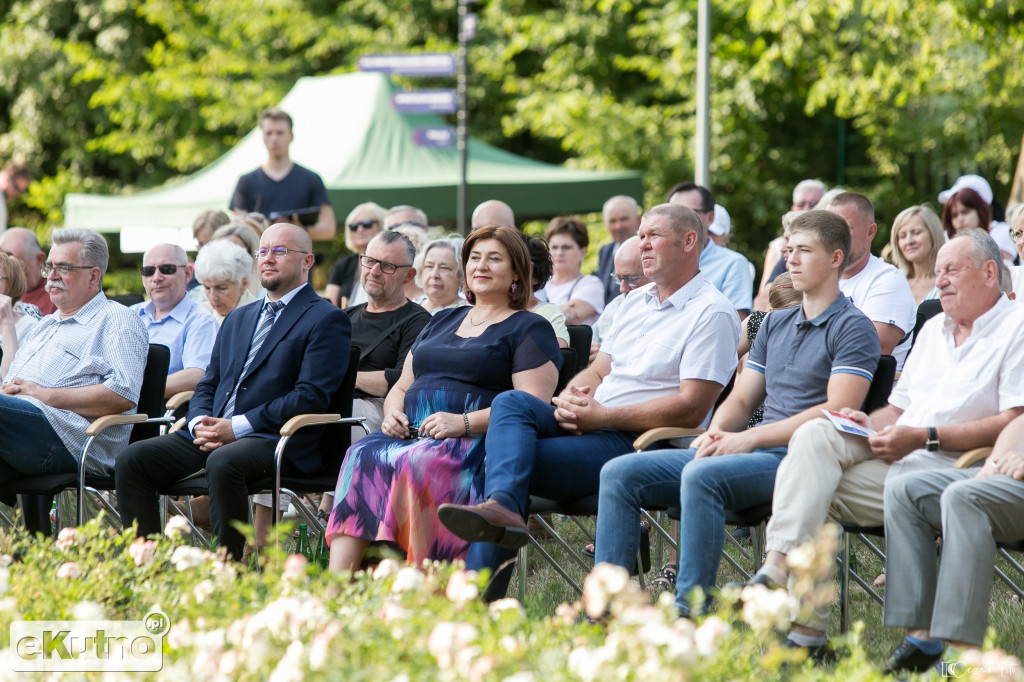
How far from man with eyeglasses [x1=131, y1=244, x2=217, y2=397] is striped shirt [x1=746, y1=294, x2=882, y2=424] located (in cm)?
288

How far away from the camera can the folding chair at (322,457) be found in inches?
193

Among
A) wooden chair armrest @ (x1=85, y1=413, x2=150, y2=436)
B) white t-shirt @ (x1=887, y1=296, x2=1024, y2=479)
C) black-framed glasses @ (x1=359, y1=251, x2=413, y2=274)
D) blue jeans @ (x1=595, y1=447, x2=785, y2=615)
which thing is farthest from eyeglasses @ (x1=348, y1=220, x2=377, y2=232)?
white t-shirt @ (x1=887, y1=296, x2=1024, y2=479)

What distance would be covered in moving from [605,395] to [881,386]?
1076 mm

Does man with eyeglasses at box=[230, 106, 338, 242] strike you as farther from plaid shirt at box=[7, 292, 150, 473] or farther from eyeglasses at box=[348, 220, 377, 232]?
plaid shirt at box=[7, 292, 150, 473]

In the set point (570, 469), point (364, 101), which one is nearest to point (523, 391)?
point (570, 469)

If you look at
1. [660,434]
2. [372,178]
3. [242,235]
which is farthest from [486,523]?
[372,178]

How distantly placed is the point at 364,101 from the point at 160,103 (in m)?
10.2

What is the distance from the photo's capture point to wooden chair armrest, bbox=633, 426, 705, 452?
4.46 metres

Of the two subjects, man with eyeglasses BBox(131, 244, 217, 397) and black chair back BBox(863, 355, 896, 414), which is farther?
man with eyeglasses BBox(131, 244, 217, 397)

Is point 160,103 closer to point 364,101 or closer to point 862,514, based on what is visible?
point 364,101

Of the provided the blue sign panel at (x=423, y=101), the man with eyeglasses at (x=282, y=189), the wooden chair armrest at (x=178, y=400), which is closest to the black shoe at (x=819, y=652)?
the wooden chair armrest at (x=178, y=400)

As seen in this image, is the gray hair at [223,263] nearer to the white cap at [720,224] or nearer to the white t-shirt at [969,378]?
the white cap at [720,224]

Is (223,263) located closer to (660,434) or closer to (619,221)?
(660,434)

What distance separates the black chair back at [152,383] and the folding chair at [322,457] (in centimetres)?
54
